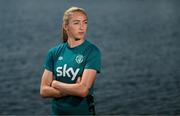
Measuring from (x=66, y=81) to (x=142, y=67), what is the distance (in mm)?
37245

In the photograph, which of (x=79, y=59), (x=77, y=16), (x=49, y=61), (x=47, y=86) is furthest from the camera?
(x=47, y=86)

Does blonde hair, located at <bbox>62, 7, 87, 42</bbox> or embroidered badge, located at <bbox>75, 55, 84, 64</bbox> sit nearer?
blonde hair, located at <bbox>62, 7, 87, 42</bbox>

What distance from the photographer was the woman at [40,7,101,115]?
262 inches

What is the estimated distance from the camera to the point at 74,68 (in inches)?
265

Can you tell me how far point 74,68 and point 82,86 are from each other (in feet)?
0.99

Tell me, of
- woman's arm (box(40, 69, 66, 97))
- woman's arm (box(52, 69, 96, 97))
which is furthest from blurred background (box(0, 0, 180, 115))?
woman's arm (box(52, 69, 96, 97))

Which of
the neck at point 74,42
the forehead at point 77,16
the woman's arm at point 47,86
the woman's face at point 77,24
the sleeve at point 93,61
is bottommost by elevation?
the woman's arm at point 47,86

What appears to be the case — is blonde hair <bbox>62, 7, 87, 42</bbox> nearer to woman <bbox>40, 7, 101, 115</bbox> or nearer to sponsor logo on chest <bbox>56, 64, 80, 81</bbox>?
woman <bbox>40, 7, 101, 115</bbox>

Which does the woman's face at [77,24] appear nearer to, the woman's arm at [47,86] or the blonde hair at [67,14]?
the blonde hair at [67,14]

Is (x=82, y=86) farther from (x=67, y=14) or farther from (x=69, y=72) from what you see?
(x=67, y=14)

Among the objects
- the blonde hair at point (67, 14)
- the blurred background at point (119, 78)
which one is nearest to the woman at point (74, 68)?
the blonde hair at point (67, 14)

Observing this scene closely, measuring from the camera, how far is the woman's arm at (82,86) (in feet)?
21.8

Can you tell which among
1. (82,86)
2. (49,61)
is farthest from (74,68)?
(49,61)

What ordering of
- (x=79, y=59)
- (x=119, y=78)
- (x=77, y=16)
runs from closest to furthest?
(x=77, y=16), (x=79, y=59), (x=119, y=78)
